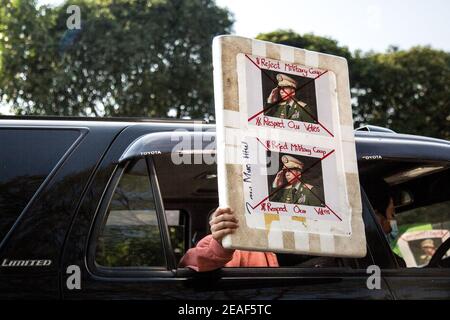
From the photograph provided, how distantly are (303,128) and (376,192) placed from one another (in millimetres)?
1142

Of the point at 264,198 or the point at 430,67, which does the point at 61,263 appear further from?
the point at 430,67

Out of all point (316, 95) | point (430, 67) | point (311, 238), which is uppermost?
point (430, 67)

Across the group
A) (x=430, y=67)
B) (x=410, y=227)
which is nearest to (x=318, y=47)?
(x=430, y=67)

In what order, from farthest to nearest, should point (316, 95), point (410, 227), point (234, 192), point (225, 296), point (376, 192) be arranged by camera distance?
point (410, 227)
point (376, 192)
point (316, 95)
point (225, 296)
point (234, 192)

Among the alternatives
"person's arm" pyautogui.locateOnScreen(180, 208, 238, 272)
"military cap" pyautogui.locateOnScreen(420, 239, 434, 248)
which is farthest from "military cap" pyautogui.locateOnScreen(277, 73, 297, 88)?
"military cap" pyautogui.locateOnScreen(420, 239, 434, 248)

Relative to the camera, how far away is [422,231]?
490 cm

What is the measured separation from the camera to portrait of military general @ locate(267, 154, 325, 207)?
2.19m

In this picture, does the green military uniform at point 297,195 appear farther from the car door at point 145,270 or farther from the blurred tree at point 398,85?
the blurred tree at point 398,85

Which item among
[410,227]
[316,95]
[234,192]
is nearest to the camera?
[234,192]

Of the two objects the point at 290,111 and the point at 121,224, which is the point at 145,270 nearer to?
the point at 121,224

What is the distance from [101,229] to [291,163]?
2.47 ft

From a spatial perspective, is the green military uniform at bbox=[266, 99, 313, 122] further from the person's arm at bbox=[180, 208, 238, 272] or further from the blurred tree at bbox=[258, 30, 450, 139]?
the blurred tree at bbox=[258, 30, 450, 139]

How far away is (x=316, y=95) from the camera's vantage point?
2.38 metres

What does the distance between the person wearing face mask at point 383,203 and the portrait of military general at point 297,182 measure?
641 mm
